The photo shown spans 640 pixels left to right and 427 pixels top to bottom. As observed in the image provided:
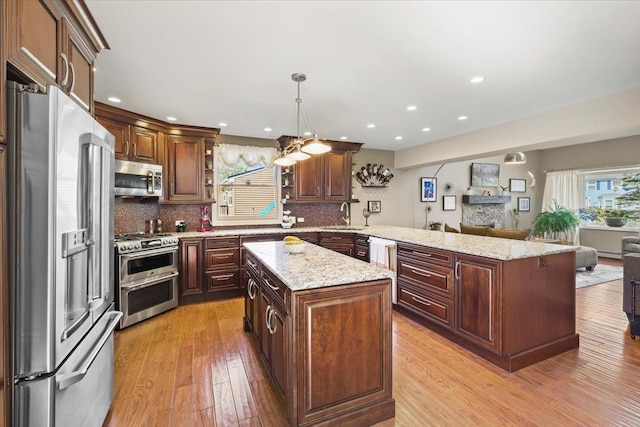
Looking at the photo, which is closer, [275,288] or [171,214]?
[275,288]

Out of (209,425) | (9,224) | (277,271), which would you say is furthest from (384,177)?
(9,224)

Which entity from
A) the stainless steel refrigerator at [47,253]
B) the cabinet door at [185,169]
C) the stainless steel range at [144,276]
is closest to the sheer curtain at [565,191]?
the cabinet door at [185,169]

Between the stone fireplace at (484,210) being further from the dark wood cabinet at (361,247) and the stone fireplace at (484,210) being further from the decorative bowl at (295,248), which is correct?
the decorative bowl at (295,248)

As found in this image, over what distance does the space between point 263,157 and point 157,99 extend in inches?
79.1

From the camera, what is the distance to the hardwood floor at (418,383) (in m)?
1.82

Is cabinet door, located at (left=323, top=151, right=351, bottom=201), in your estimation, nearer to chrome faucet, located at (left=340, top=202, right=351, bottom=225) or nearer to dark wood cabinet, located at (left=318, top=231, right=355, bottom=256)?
chrome faucet, located at (left=340, top=202, right=351, bottom=225)

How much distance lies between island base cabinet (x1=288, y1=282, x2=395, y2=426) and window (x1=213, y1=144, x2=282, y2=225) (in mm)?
3631

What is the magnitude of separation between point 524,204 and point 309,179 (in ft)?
23.2

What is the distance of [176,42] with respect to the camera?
7.03 feet

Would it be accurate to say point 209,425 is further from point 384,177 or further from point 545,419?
point 384,177

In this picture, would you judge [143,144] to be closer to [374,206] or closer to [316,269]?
[316,269]

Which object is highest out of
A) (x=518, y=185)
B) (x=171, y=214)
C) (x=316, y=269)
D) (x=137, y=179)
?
(x=518, y=185)

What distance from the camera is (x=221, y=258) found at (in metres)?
4.21

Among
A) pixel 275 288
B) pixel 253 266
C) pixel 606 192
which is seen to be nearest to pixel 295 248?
pixel 253 266
